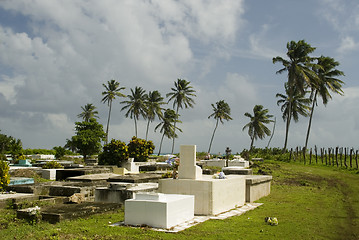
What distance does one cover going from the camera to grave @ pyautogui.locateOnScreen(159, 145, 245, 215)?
418 inches

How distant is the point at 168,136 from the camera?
219 ft

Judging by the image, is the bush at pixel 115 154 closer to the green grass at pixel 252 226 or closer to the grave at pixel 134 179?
the grave at pixel 134 179

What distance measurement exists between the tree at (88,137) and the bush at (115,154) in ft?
18.0

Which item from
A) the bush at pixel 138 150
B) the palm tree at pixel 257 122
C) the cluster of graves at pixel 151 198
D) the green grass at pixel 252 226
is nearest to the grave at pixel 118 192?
the cluster of graves at pixel 151 198

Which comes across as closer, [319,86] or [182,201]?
[182,201]

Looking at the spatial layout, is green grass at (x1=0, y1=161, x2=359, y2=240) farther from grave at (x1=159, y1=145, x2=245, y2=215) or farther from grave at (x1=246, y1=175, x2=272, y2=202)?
grave at (x1=159, y1=145, x2=245, y2=215)

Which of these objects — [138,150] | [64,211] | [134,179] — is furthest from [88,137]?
[64,211]

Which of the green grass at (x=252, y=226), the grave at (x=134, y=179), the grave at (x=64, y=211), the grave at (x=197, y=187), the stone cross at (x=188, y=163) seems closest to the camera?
the green grass at (x=252, y=226)

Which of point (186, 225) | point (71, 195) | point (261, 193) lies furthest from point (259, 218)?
point (71, 195)

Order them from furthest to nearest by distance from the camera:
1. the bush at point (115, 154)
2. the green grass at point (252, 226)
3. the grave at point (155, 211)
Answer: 1. the bush at point (115, 154)
2. the grave at point (155, 211)
3. the green grass at point (252, 226)

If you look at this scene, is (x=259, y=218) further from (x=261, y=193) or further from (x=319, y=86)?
(x=319, y=86)

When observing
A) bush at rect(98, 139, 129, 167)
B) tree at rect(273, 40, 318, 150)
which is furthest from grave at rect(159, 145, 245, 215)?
A: tree at rect(273, 40, 318, 150)

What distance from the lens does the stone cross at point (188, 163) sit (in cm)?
1098

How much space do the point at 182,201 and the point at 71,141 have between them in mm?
25720
